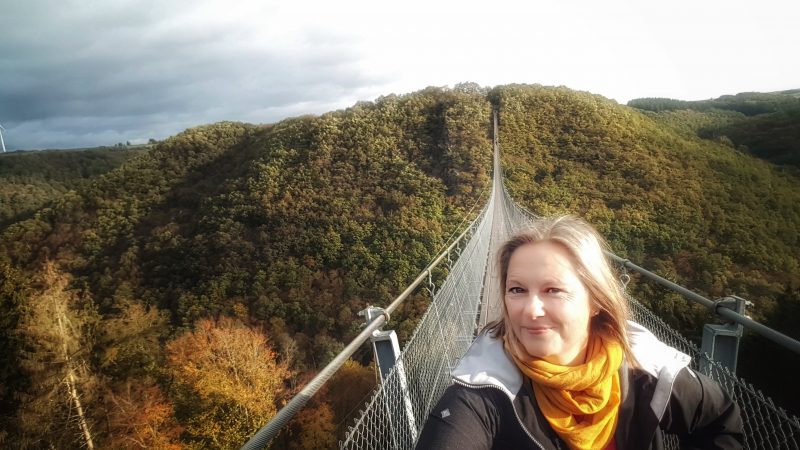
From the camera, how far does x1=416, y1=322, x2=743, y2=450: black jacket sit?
779mm

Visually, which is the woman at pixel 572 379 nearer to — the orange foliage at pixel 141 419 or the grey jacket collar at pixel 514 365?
the grey jacket collar at pixel 514 365

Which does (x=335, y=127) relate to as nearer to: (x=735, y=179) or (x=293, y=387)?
(x=293, y=387)

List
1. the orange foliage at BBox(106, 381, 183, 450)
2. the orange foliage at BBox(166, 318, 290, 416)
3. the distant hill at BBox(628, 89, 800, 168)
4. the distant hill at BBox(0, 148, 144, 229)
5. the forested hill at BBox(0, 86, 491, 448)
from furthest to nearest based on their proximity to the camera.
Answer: the distant hill at BBox(0, 148, 144, 229) < the distant hill at BBox(628, 89, 800, 168) < the orange foliage at BBox(166, 318, 290, 416) < the orange foliage at BBox(106, 381, 183, 450) < the forested hill at BBox(0, 86, 491, 448)

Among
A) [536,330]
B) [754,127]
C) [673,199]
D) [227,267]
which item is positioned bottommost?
[227,267]

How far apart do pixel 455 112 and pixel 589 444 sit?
38.7 m

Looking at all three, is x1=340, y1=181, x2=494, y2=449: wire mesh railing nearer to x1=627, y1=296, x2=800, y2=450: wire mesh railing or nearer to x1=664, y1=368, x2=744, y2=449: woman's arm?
x1=664, y1=368, x2=744, y2=449: woman's arm

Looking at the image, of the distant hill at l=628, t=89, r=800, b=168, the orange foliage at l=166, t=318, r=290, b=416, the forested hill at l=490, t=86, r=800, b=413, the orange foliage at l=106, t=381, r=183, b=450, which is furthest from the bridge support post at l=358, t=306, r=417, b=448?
the distant hill at l=628, t=89, r=800, b=168

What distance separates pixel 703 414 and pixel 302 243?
26491mm

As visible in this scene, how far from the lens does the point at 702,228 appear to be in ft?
67.8

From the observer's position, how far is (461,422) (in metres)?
0.75

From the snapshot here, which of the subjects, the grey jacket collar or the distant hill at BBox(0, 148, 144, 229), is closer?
the grey jacket collar

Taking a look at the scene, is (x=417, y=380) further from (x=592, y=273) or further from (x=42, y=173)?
(x=42, y=173)

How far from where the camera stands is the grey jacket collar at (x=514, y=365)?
0.81 metres

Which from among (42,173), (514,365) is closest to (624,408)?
(514,365)
